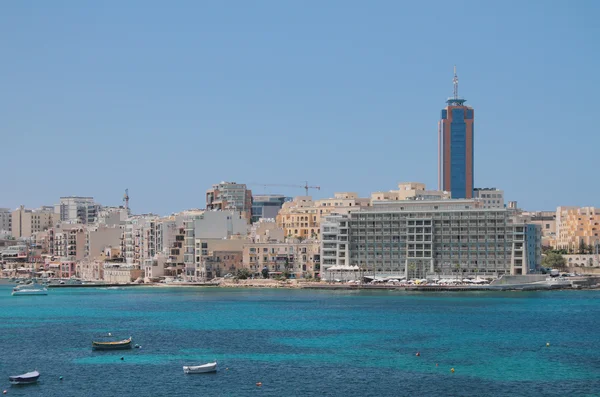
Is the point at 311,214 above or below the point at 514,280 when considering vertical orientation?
above

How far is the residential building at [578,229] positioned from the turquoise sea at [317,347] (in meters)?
52.2

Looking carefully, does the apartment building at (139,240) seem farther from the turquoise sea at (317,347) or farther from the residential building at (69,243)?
the turquoise sea at (317,347)

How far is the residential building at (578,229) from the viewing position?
14699 cm

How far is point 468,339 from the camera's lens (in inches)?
2408

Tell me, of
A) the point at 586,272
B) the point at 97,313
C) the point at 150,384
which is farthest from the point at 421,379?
the point at 586,272

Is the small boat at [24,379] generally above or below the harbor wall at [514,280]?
below

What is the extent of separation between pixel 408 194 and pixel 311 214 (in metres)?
14.2

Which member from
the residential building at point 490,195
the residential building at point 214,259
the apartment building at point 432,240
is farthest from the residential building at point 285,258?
the residential building at point 490,195

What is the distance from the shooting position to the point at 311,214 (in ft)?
476

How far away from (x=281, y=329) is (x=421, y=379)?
2225cm

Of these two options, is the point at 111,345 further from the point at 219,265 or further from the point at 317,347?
the point at 219,265

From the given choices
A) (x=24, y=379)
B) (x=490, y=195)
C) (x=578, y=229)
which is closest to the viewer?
(x=24, y=379)

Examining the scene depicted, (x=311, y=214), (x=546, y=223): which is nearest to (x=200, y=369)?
(x=311, y=214)

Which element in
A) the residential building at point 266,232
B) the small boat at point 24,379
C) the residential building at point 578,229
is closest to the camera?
the small boat at point 24,379
